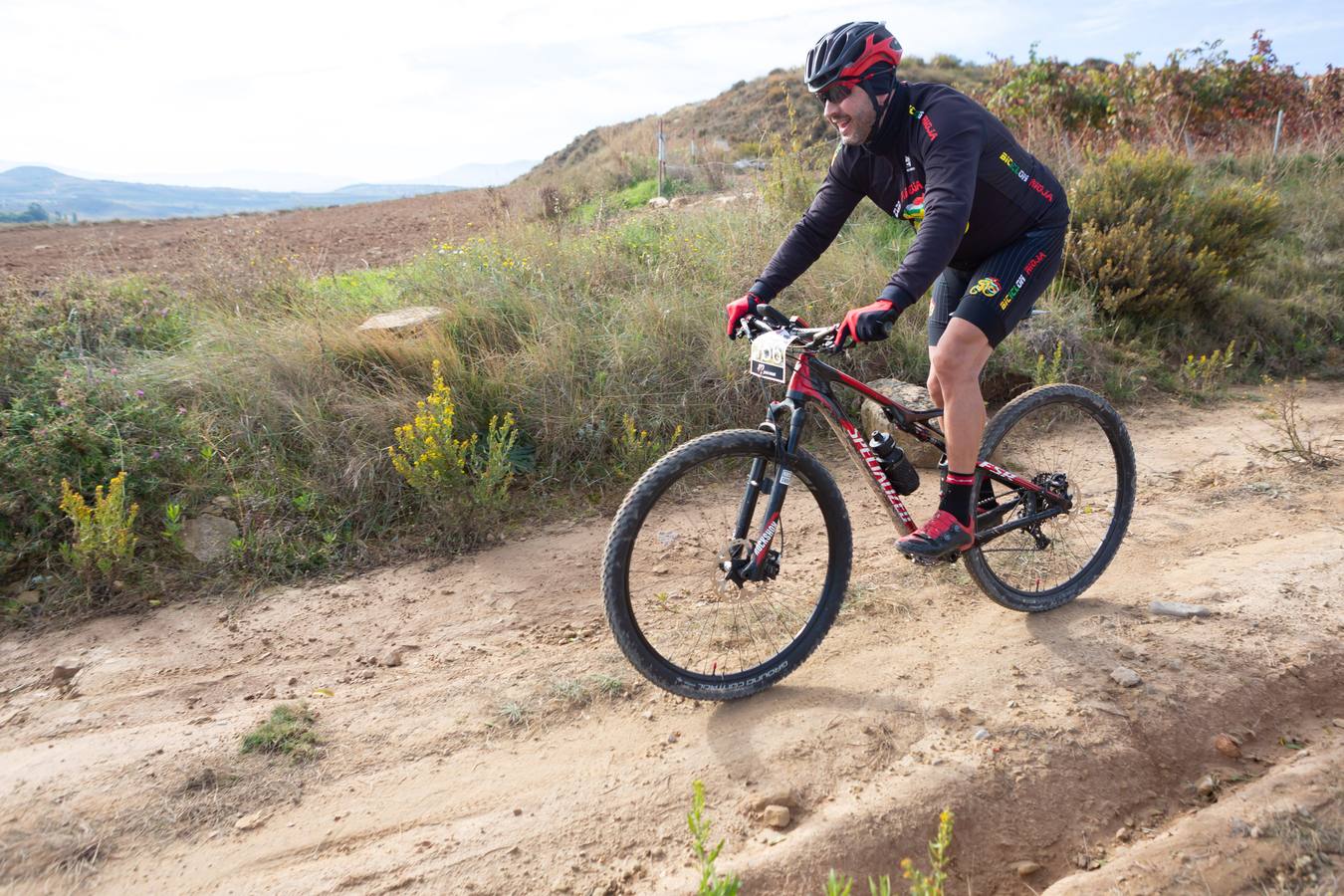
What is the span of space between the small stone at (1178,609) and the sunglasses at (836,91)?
2.62m

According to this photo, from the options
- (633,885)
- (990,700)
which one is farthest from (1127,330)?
(633,885)

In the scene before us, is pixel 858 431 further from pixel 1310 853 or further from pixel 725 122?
pixel 725 122

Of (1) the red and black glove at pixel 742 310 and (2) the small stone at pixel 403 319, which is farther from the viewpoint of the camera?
(2) the small stone at pixel 403 319

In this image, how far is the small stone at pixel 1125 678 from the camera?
3162mm

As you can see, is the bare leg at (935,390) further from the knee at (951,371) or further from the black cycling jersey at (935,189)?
the black cycling jersey at (935,189)

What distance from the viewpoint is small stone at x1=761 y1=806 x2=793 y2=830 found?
260 centimetres

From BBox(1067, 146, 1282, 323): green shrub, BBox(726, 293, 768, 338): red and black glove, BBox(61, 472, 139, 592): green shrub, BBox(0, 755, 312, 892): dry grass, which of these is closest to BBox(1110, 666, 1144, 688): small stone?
BBox(726, 293, 768, 338): red and black glove

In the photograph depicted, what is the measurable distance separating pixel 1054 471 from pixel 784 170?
5009 millimetres

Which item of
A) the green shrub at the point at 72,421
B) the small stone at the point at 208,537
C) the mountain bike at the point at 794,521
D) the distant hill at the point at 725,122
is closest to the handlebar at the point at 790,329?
the mountain bike at the point at 794,521

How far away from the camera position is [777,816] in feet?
8.54

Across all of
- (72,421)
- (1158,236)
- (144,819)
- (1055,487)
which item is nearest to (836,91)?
(1055,487)

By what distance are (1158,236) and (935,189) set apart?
5.41m

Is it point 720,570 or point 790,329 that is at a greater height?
point 790,329

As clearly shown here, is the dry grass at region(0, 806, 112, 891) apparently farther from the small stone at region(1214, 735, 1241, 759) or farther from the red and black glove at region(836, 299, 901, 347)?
the small stone at region(1214, 735, 1241, 759)
